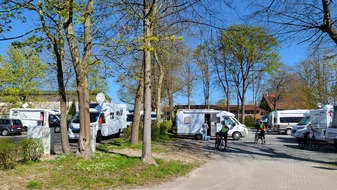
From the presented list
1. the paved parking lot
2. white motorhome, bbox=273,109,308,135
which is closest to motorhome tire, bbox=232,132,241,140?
white motorhome, bbox=273,109,308,135

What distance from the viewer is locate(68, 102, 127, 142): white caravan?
20.9 m

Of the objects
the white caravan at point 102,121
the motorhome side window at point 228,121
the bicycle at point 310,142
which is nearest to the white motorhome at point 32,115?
the white caravan at point 102,121

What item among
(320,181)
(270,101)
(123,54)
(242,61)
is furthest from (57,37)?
(270,101)

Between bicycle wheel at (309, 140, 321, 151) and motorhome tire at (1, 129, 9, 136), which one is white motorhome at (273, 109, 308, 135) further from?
motorhome tire at (1, 129, 9, 136)

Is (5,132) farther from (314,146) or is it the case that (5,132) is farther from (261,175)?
(261,175)

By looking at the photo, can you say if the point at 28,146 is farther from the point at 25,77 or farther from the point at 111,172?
the point at 25,77

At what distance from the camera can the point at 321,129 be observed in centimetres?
2080

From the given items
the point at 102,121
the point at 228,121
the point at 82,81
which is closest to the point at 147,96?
the point at 82,81

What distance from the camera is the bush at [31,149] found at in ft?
33.3

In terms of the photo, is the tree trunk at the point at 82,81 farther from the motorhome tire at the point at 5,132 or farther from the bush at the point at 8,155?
the motorhome tire at the point at 5,132

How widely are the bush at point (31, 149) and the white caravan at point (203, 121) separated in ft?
55.4

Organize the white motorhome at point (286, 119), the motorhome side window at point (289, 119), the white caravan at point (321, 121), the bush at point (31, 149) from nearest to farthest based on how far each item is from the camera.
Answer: the bush at point (31, 149) < the white caravan at point (321, 121) < the white motorhome at point (286, 119) < the motorhome side window at point (289, 119)

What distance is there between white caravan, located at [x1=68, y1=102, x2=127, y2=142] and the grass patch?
932 centimetres

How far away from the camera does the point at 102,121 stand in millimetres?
22438
